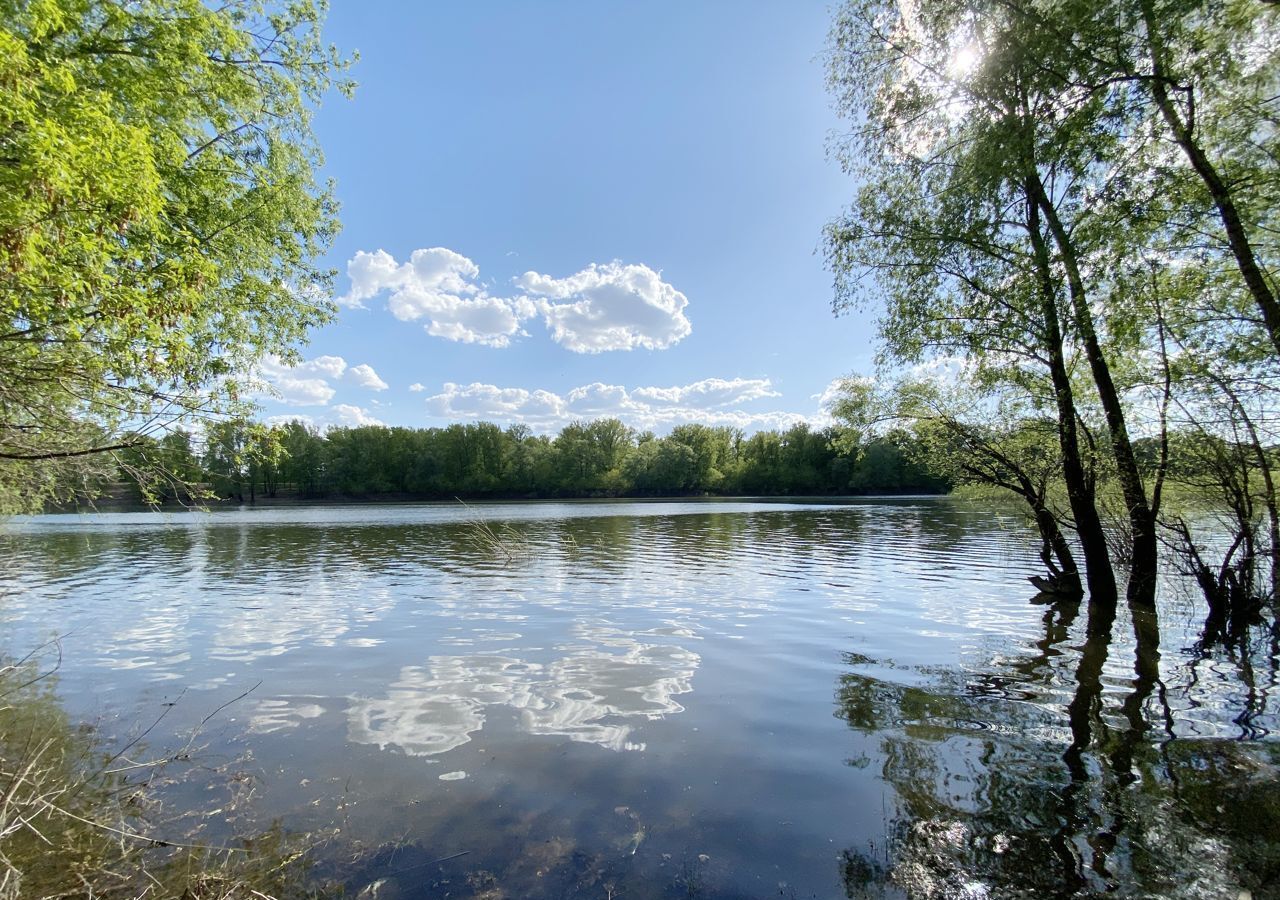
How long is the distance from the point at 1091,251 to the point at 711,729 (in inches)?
437

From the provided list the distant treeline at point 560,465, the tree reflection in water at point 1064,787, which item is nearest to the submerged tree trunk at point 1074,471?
the tree reflection in water at point 1064,787

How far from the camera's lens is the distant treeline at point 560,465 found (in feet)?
389

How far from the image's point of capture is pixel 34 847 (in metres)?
4.95

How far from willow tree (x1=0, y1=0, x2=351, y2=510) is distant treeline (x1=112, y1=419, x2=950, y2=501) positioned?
111406 millimetres

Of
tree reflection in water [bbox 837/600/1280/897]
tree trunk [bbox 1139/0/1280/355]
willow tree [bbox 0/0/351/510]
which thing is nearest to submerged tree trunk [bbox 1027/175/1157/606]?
tree trunk [bbox 1139/0/1280/355]

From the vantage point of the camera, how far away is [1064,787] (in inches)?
236

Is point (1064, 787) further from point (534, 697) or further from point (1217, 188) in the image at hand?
point (1217, 188)

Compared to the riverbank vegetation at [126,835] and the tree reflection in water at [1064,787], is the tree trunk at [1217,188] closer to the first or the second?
the tree reflection in water at [1064,787]

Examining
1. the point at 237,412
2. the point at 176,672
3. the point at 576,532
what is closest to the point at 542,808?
the point at 237,412

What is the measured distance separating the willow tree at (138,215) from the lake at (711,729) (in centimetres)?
442

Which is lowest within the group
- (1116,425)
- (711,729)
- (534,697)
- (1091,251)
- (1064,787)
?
(534,697)

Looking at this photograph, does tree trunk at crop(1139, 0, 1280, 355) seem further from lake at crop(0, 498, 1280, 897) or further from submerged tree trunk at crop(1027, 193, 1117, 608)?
lake at crop(0, 498, 1280, 897)

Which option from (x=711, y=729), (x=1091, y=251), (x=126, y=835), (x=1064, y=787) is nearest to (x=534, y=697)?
(x=711, y=729)

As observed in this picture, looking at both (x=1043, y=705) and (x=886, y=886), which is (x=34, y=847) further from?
(x=1043, y=705)
